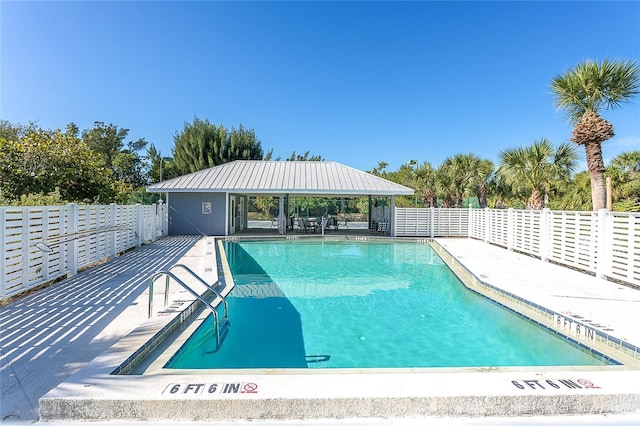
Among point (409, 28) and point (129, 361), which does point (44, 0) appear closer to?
point (129, 361)

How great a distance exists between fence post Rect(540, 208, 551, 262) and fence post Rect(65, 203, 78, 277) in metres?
11.3

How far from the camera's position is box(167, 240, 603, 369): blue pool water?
412cm

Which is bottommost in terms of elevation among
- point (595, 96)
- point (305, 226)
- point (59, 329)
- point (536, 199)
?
point (59, 329)

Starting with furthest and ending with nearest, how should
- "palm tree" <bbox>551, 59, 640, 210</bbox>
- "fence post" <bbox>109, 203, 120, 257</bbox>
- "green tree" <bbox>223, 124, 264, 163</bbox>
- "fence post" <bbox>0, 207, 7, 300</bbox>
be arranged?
"green tree" <bbox>223, 124, 264, 163</bbox> → "palm tree" <bbox>551, 59, 640, 210</bbox> → "fence post" <bbox>109, 203, 120, 257</bbox> → "fence post" <bbox>0, 207, 7, 300</bbox>

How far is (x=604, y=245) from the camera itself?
287 inches

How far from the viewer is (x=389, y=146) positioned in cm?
3156

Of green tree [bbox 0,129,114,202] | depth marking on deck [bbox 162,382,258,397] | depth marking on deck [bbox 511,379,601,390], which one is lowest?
depth marking on deck [bbox 511,379,601,390]

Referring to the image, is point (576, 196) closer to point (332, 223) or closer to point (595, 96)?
point (595, 96)

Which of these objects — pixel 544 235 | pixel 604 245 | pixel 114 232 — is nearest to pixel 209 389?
pixel 604 245

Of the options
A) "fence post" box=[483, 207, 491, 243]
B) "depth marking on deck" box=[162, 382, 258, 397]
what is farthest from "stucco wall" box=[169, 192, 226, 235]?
"depth marking on deck" box=[162, 382, 258, 397]

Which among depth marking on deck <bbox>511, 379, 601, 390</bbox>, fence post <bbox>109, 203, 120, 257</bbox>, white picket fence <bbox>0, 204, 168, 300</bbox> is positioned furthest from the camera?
fence post <bbox>109, 203, 120, 257</bbox>

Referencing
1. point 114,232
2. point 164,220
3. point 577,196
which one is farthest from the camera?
point 577,196

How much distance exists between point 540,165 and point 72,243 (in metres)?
17.4

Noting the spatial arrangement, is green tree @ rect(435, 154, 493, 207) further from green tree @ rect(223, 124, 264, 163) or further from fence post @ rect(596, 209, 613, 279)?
green tree @ rect(223, 124, 264, 163)
